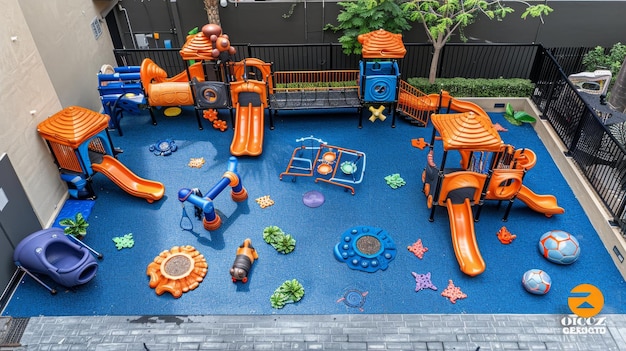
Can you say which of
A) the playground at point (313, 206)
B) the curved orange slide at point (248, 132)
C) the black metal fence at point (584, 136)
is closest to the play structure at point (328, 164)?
the playground at point (313, 206)

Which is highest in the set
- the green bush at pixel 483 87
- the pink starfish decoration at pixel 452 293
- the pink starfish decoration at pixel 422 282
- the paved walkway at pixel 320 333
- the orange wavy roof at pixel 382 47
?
the orange wavy roof at pixel 382 47

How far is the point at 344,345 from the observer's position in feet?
26.8

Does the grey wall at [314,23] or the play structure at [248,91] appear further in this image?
the grey wall at [314,23]

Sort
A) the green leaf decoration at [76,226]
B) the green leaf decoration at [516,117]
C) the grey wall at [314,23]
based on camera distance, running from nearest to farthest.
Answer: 1. the green leaf decoration at [76,226]
2. the green leaf decoration at [516,117]
3. the grey wall at [314,23]

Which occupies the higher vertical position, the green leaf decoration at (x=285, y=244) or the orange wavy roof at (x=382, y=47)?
the orange wavy roof at (x=382, y=47)

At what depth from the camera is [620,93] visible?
1248 cm

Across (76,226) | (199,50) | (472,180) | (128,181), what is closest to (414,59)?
(472,180)

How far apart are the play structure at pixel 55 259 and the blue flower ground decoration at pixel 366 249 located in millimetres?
4965

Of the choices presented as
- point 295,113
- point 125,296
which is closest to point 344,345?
point 125,296

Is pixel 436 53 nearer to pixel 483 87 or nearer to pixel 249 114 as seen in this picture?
pixel 483 87

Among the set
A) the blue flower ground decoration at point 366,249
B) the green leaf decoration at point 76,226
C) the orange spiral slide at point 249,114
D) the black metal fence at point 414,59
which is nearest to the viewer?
the blue flower ground decoration at point 366,249

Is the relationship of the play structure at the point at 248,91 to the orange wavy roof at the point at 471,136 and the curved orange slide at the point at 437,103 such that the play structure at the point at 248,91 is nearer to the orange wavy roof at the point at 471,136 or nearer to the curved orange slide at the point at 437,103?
the curved orange slide at the point at 437,103

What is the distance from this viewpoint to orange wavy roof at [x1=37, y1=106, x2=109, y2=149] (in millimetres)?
10117

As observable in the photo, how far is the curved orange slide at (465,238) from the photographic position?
924cm
